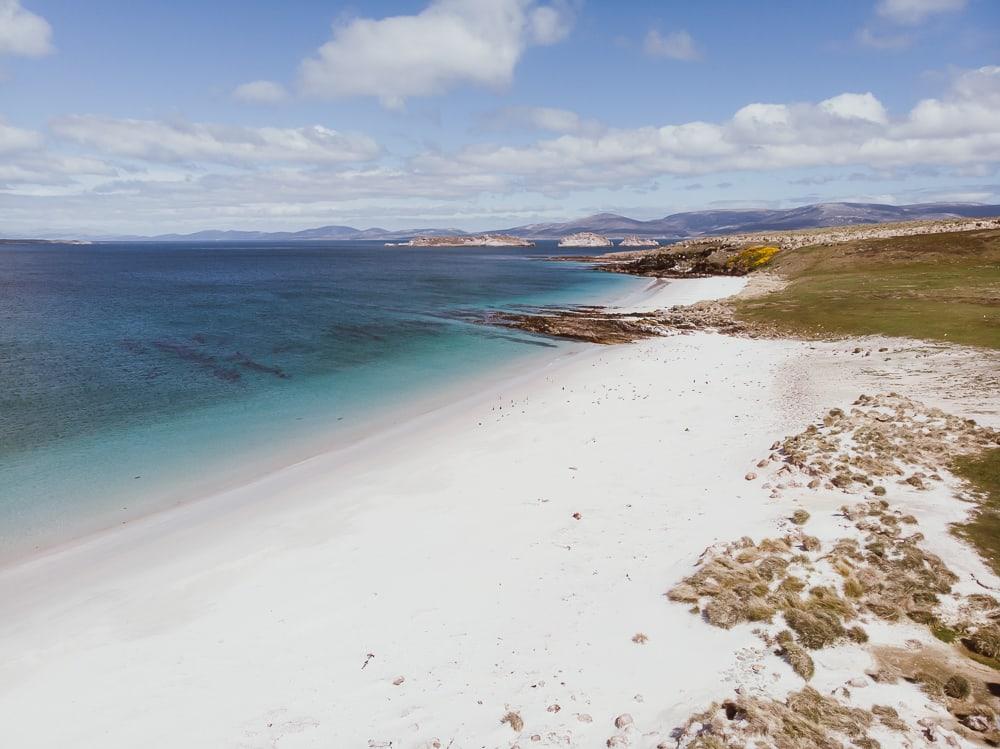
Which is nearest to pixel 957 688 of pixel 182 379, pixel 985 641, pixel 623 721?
pixel 985 641

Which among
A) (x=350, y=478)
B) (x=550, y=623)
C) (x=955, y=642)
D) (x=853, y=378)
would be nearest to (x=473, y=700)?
(x=550, y=623)

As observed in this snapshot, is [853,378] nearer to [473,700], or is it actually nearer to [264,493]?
[473,700]

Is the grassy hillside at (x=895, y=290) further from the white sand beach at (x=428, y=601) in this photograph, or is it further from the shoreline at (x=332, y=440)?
the shoreline at (x=332, y=440)

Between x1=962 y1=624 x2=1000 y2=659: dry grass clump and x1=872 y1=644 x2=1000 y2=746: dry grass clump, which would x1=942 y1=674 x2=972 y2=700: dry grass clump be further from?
x1=962 y1=624 x2=1000 y2=659: dry grass clump

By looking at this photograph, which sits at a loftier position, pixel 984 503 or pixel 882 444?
pixel 882 444

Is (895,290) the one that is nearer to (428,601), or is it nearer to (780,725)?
(780,725)

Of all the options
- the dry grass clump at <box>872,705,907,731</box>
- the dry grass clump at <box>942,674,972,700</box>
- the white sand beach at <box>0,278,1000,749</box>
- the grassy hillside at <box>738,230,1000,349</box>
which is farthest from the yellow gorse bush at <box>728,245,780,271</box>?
the dry grass clump at <box>872,705,907,731</box>

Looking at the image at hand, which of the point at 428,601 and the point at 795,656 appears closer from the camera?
the point at 795,656
